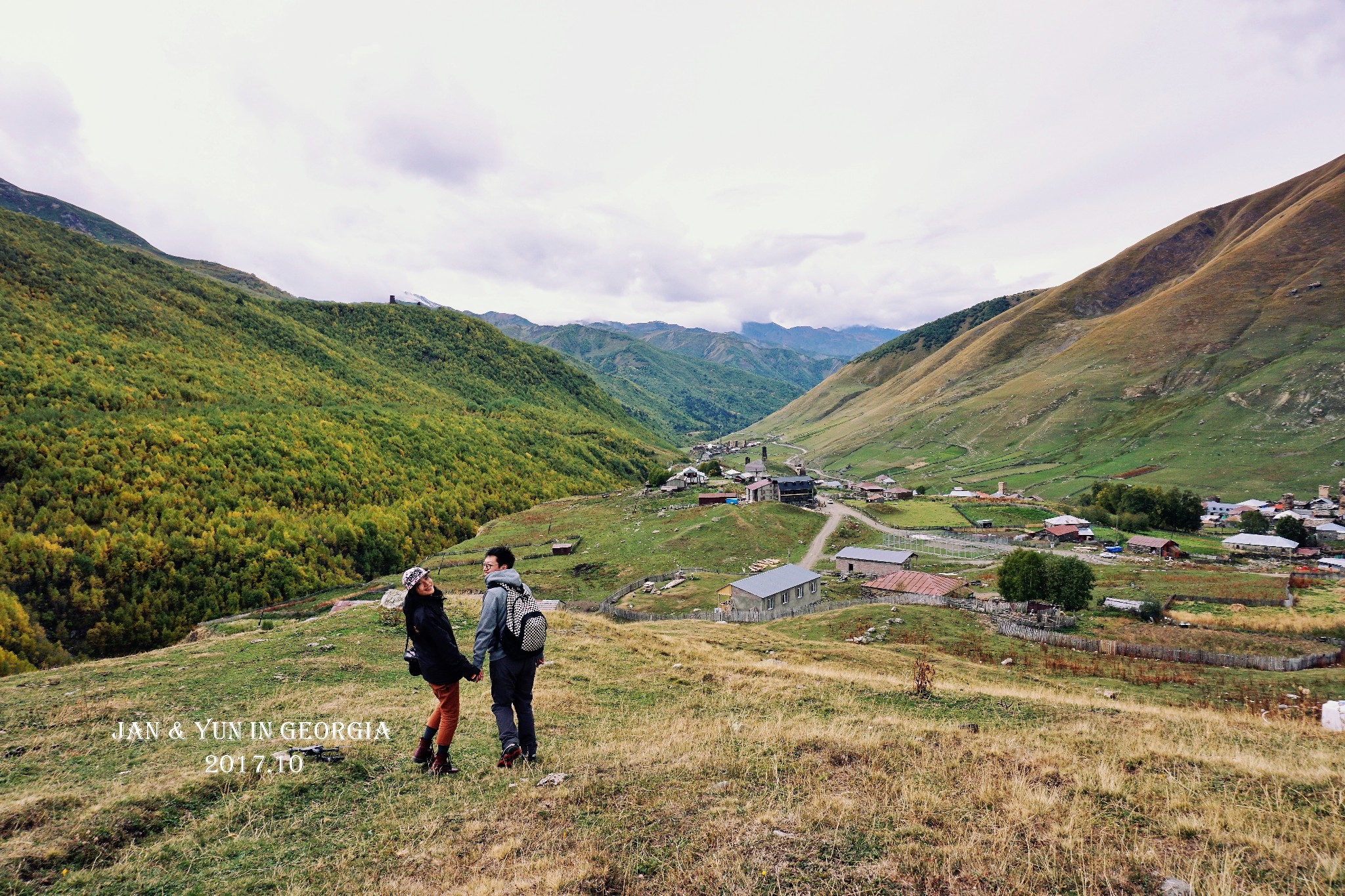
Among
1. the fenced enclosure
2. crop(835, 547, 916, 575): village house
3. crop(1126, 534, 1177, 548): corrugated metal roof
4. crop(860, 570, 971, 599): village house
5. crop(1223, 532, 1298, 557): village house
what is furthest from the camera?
crop(1126, 534, 1177, 548): corrugated metal roof

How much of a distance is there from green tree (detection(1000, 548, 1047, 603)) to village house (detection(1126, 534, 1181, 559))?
117 feet

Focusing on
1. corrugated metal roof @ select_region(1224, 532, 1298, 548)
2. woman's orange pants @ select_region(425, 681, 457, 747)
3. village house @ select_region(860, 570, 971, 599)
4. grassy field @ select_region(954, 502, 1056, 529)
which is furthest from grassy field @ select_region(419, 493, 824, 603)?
corrugated metal roof @ select_region(1224, 532, 1298, 548)

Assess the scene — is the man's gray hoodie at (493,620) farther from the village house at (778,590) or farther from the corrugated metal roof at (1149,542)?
the corrugated metal roof at (1149,542)

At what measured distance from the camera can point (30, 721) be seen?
11.6 meters

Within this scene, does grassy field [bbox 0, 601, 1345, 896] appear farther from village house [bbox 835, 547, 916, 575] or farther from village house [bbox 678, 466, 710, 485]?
village house [bbox 678, 466, 710, 485]

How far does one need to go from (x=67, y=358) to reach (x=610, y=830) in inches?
3882

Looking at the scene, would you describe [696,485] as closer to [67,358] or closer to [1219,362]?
[67,358]

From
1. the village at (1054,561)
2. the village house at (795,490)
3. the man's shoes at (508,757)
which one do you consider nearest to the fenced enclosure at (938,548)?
the village at (1054,561)

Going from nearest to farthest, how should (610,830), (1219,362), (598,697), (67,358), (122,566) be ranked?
(610,830) → (598,697) → (122,566) → (67,358) → (1219,362)

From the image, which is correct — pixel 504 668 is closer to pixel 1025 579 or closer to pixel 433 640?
pixel 433 640

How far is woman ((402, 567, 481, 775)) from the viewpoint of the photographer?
303 inches

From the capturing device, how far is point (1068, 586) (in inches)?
1503

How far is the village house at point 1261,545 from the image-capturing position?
61.0 m

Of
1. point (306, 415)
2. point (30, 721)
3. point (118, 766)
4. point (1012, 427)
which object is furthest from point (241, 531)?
point (1012, 427)
